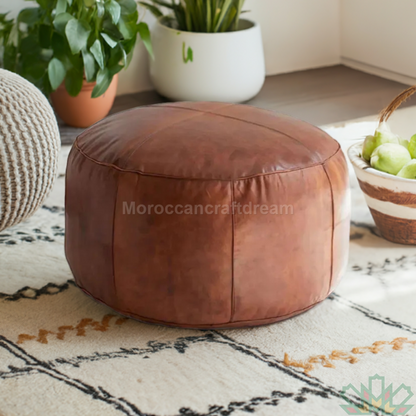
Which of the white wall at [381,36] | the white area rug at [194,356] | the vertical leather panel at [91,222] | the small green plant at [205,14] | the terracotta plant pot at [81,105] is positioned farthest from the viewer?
the white wall at [381,36]

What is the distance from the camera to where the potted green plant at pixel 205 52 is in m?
2.66

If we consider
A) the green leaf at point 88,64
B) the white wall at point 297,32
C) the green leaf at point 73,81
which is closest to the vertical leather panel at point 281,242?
the green leaf at point 88,64

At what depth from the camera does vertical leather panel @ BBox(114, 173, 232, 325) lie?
3.47 ft

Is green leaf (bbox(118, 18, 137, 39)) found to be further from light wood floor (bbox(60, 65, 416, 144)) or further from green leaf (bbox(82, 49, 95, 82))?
light wood floor (bbox(60, 65, 416, 144))

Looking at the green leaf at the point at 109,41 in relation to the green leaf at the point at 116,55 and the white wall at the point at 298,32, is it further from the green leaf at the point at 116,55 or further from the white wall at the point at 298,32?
the white wall at the point at 298,32

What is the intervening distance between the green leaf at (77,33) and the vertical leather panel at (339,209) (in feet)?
4.08

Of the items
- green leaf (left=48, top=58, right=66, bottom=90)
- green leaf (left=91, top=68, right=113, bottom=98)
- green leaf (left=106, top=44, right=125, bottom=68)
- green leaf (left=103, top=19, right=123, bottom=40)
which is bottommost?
green leaf (left=91, top=68, right=113, bottom=98)

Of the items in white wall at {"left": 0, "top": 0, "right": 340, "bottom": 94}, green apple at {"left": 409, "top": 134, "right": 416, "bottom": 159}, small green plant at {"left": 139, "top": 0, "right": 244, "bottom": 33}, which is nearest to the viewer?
green apple at {"left": 409, "top": 134, "right": 416, "bottom": 159}

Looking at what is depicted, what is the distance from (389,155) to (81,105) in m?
1.48

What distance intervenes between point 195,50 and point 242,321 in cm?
181

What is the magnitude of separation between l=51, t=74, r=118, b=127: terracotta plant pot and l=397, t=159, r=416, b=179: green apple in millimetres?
1484

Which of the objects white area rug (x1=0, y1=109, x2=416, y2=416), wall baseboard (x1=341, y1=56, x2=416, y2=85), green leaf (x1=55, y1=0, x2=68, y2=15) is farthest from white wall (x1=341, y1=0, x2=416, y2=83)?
white area rug (x1=0, y1=109, x2=416, y2=416)

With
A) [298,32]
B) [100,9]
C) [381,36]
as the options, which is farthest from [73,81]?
[381,36]

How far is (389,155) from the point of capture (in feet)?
4.92
